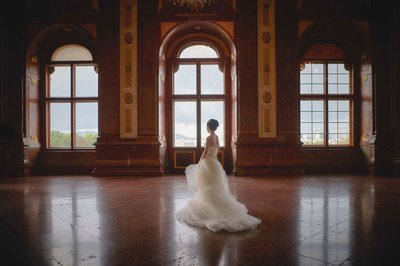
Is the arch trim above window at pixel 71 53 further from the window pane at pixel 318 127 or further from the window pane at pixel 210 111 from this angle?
the window pane at pixel 318 127

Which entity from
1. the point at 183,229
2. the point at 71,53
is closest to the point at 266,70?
the point at 71,53

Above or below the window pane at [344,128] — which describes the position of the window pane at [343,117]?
above

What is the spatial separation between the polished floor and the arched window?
9.23 feet

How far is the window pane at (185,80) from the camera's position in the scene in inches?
337

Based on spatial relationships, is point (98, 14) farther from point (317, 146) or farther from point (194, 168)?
point (317, 146)

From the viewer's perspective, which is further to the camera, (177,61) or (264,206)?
(177,61)

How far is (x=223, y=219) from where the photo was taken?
3320 mm

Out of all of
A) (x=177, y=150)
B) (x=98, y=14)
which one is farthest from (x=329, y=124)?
(x=98, y=14)

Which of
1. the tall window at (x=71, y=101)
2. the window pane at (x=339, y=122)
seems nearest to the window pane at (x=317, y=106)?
the window pane at (x=339, y=122)

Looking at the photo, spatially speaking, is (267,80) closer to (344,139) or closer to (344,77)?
(344,77)

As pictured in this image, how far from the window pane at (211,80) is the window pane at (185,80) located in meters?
0.25

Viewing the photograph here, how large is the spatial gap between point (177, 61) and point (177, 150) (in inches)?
97.0

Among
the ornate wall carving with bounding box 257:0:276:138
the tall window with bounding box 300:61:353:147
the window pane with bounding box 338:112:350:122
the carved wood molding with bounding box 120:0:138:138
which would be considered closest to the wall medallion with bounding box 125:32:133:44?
the carved wood molding with bounding box 120:0:138:138

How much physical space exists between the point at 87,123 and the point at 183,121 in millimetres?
2645
